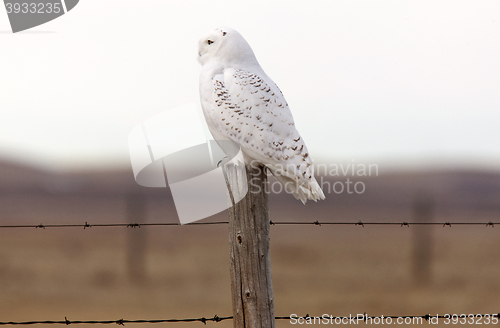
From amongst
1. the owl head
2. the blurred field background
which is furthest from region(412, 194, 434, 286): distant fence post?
the owl head

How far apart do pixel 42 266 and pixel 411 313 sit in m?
10.5

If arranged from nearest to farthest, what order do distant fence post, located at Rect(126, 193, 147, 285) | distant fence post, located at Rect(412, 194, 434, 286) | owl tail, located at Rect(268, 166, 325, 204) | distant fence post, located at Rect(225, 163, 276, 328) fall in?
distant fence post, located at Rect(225, 163, 276, 328) < owl tail, located at Rect(268, 166, 325, 204) < distant fence post, located at Rect(412, 194, 434, 286) < distant fence post, located at Rect(126, 193, 147, 285)

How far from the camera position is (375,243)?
53.0 ft

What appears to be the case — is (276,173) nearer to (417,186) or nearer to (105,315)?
(105,315)

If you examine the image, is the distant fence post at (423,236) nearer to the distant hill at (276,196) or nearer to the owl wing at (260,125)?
the owl wing at (260,125)

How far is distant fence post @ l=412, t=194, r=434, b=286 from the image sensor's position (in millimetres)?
7535

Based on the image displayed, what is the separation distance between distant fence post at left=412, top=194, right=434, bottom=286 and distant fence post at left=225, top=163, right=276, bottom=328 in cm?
594

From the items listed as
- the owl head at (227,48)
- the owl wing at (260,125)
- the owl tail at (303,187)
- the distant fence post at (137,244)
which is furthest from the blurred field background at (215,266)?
the owl head at (227,48)

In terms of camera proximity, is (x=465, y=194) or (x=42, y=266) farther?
(x=465, y=194)

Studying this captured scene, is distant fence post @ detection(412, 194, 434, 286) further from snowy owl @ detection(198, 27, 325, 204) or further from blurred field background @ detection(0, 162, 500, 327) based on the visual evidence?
snowy owl @ detection(198, 27, 325, 204)

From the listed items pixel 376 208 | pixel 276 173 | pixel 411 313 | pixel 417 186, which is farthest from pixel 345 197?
pixel 276 173

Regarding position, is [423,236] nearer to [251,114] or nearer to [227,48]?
[251,114]

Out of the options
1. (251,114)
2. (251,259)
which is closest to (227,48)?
(251,114)

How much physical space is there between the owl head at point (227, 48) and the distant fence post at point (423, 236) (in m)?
5.63
